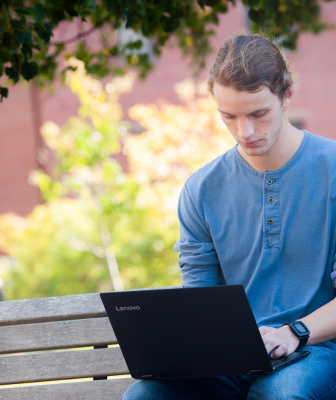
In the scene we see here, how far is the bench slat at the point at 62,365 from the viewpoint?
→ 2.67 m

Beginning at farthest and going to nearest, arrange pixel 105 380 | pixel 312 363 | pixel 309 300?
pixel 105 380
pixel 309 300
pixel 312 363

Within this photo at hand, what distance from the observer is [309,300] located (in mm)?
2191

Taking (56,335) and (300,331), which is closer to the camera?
(300,331)

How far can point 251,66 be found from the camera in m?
2.12

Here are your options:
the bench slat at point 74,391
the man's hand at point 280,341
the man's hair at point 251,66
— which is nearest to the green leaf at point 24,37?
the man's hair at point 251,66

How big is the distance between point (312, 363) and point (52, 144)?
22.3 ft

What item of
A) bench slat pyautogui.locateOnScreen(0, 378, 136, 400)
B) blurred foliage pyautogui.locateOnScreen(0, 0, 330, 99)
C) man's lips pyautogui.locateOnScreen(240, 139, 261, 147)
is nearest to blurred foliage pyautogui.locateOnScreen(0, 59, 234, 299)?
blurred foliage pyautogui.locateOnScreen(0, 0, 330, 99)

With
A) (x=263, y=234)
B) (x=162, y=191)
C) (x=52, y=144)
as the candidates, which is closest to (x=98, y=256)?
(x=162, y=191)

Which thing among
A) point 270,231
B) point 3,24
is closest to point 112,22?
point 3,24

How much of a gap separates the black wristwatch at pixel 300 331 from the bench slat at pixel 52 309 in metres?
0.90

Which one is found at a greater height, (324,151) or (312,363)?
(324,151)

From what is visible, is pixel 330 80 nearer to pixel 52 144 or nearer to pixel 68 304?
pixel 52 144

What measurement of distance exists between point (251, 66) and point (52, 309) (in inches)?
51.1

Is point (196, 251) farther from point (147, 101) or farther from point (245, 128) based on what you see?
point (147, 101)
